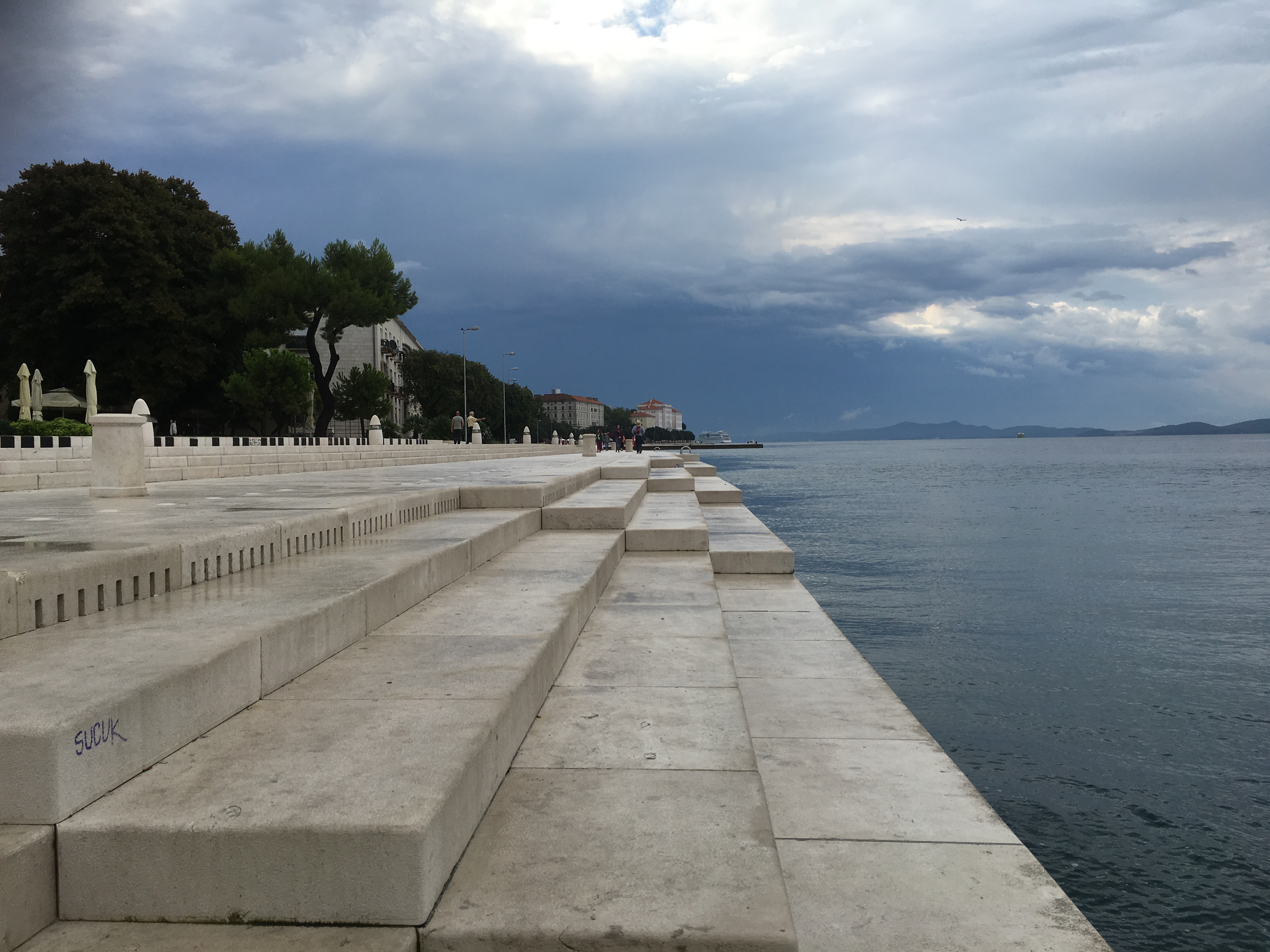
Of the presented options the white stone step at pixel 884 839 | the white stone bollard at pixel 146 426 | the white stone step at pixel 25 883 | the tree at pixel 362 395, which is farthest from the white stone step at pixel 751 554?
the tree at pixel 362 395

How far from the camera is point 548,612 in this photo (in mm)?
5004

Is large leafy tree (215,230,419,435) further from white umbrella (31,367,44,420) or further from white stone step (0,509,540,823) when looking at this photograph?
white stone step (0,509,540,823)

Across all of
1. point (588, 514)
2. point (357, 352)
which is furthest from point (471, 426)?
point (588, 514)

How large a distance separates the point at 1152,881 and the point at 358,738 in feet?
15.0

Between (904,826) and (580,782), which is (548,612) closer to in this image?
(580,782)

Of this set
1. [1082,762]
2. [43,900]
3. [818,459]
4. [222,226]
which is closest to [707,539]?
[1082,762]

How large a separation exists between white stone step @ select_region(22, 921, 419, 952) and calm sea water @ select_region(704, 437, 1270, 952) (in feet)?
12.6

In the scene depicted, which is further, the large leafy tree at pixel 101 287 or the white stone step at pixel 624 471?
the large leafy tree at pixel 101 287

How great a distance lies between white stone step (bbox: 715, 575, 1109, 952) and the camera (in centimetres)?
294

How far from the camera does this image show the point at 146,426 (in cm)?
1154

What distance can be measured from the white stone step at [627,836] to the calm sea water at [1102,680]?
2528mm

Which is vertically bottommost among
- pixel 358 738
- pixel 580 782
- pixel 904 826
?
pixel 904 826

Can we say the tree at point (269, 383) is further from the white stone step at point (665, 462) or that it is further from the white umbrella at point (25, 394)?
the white stone step at point (665, 462)

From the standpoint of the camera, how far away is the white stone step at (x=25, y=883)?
2057 millimetres
